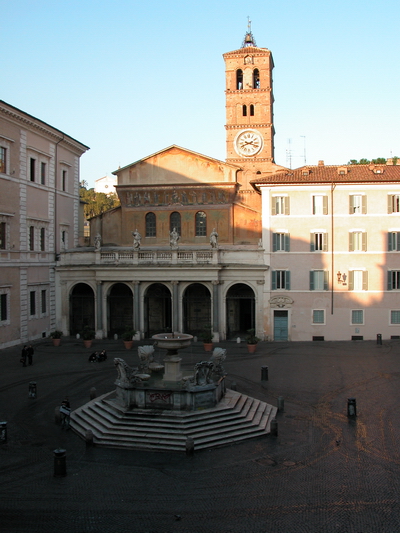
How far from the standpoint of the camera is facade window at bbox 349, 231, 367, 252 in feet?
130

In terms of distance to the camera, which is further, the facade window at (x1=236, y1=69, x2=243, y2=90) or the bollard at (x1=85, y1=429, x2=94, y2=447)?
the facade window at (x1=236, y1=69, x2=243, y2=90)

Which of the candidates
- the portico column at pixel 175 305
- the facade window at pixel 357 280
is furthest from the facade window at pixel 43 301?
the facade window at pixel 357 280

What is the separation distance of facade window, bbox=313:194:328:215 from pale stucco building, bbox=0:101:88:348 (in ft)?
67.3

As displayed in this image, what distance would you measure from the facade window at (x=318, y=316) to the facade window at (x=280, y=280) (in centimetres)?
271

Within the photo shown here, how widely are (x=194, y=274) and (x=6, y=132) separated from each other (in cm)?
1644

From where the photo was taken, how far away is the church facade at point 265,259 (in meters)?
39.4

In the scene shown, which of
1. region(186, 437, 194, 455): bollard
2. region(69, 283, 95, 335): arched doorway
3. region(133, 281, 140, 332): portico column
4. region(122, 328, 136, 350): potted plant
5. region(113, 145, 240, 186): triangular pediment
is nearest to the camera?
region(186, 437, 194, 455): bollard

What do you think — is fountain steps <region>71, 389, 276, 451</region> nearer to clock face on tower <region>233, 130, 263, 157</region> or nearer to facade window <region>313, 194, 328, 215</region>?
facade window <region>313, 194, 328, 215</region>

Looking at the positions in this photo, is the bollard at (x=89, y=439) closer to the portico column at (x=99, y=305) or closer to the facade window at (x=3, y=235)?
the facade window at (x=3, y=235)

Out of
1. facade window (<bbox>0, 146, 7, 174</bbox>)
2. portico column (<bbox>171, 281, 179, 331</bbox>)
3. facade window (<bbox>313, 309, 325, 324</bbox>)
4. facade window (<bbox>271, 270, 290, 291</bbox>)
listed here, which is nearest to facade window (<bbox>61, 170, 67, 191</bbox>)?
facade window (<bbox>0, 146, 7, 174</bbox>)

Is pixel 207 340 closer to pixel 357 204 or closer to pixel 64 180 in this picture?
pixel 357 204

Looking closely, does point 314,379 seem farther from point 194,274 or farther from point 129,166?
point 129,166

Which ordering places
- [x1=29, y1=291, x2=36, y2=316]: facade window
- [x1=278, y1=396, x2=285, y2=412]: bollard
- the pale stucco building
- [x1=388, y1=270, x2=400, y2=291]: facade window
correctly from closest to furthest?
[x1=278, y1=396, x2=285, y2=412]: bollard < the pale stucco building < [x1=388, y1=270, x2=400, y2=291]: facade window < [x1=29, y1=291, x2=36, y2=316]: facade window

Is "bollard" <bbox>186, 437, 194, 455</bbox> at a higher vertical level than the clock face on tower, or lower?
lower
